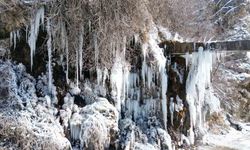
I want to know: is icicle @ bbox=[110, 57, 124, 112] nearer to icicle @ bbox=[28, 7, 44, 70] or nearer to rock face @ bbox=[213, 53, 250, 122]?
icicle @ bbox=[28, 7, 44, 70]

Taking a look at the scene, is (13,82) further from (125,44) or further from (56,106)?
(125,44)

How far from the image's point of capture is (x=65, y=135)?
27.2ft

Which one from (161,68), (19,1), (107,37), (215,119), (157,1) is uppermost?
(157,1)

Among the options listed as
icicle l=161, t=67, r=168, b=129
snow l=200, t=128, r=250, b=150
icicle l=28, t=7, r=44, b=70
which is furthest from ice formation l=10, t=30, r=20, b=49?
snow l=200, t=128, r=250, b=150

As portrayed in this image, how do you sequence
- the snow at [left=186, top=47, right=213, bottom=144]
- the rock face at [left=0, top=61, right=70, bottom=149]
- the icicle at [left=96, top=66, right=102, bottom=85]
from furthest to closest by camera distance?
the snow at [left=186, top=47, right=213, bottom=144] → the icicle at [left=96, top=66, right=102, bottom=85] → the rock face at [left=0, top=61, right=70, bottom=149]

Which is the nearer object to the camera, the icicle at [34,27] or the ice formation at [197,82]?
the icicle at [34,27]

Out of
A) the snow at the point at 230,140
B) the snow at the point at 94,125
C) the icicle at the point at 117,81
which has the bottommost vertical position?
the snow at the point at 230,140

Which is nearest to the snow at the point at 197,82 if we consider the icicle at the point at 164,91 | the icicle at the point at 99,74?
the icicle at the point at 164,91

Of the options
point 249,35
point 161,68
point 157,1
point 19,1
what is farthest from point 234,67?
point 19,1

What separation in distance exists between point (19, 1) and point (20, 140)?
3.20 metres

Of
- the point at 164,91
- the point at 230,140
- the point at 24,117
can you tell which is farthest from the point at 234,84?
the point at 24,117

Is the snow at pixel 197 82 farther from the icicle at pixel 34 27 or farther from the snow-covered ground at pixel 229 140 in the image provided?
the icicle at pixel 34 27

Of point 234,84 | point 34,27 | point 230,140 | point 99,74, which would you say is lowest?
point 230,140

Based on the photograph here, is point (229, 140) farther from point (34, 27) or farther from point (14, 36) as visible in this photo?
point (14, 36)
